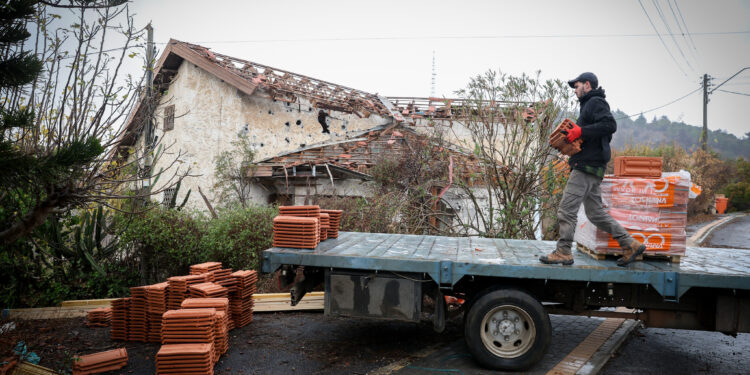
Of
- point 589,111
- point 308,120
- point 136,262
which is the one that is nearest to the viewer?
point 589,111

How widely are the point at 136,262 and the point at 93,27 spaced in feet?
16.2

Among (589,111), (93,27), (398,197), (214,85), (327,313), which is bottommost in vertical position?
(327,313)

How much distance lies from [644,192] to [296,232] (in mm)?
4044

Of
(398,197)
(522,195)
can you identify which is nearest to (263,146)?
(398,197)

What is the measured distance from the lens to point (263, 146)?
1487 cm

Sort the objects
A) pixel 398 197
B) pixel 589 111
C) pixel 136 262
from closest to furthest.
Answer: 1. pixel 589 111
2. pixel 136 262
3. pixel 398 197

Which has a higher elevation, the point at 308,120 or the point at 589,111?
the point at 308,120

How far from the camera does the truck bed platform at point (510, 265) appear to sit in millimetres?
4379

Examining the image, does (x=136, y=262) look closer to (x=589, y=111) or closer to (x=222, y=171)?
(x=222, y=171)

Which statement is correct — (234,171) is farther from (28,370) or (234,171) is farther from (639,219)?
(639,219)

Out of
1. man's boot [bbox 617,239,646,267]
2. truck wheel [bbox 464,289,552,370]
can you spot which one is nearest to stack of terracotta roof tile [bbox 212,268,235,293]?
truck wheel [bbox 464,289,552,370]

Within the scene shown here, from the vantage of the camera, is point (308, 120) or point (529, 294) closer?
point (529, 294)

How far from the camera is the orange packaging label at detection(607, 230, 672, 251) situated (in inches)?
191

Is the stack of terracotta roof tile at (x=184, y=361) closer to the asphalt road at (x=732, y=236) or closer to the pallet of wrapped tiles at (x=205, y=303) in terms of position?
the pallet of wrapped tiles at (x=205, y=303)
